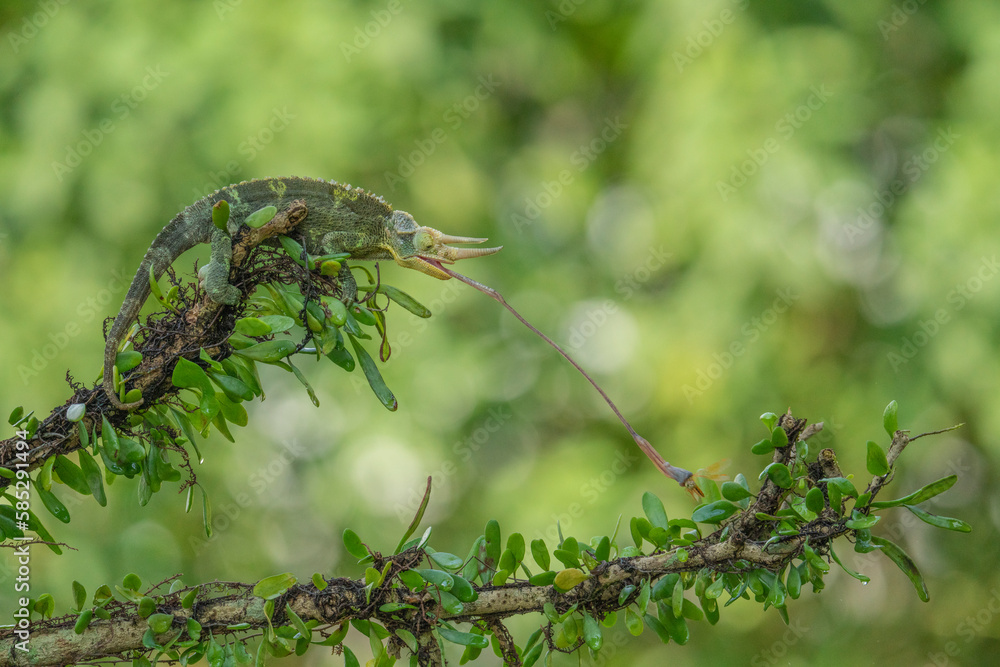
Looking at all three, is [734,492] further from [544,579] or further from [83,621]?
[83,621]

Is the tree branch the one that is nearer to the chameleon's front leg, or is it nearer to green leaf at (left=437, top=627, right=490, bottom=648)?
the chameleon's front leg

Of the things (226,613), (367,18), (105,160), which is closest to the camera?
(226,613)

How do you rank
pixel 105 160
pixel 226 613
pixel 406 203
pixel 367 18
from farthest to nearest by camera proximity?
pixel 406 203
pixel 367 18
pixel 105 160
pixel 226 613

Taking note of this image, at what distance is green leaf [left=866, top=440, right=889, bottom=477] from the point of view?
32.1 inches

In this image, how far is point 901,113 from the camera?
2947 millimetres

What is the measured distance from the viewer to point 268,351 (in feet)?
3.07

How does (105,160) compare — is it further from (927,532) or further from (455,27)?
(927,532)

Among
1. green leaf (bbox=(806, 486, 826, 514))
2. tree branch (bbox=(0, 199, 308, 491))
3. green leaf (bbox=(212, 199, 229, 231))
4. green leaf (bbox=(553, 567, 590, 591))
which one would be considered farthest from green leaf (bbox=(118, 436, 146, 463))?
green leaf (bbox=(806, 486, 826, 514))

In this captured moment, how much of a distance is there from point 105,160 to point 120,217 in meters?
0.19

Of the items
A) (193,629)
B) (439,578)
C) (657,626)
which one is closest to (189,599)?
(193,629)

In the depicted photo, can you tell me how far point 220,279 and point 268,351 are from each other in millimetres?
113

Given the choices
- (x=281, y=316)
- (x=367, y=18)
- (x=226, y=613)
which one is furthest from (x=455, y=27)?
(x=226, y=613)

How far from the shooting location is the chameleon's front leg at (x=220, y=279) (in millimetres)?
964

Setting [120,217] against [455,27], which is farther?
[455,27]
